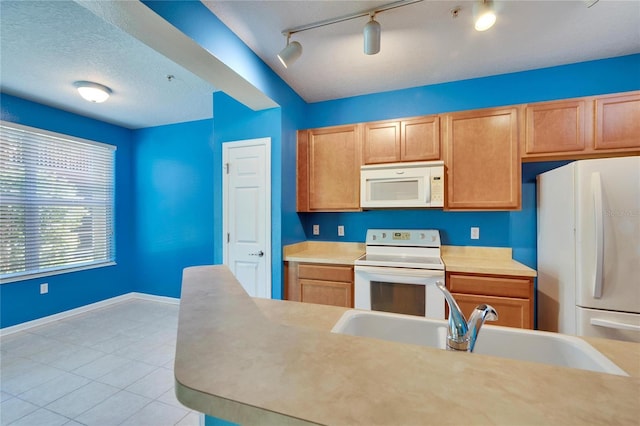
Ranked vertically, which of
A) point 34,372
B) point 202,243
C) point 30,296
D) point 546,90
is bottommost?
point 34,372

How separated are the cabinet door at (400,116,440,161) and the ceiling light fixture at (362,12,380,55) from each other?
925 mm

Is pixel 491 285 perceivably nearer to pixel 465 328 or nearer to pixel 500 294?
pixel 500 294

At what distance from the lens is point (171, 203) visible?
413cm

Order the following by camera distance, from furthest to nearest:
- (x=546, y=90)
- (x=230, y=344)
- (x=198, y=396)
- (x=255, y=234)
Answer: (x=255, y=234), (x=546, y=90), (x=230, y=344), (x=198, y=396)

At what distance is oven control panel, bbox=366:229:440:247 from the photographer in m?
2.68

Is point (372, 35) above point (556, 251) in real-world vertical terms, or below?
above

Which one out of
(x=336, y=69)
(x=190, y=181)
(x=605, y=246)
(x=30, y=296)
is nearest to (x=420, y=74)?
(x=336, y=69)

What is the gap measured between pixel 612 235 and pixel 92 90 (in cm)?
454

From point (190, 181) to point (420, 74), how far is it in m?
3.27

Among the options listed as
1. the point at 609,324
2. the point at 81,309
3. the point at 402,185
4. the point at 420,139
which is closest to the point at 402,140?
the point at 420,139

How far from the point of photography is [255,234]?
9.03 ft

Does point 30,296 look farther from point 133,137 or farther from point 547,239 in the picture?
point 547,239

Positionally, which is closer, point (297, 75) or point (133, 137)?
point (297, 75)

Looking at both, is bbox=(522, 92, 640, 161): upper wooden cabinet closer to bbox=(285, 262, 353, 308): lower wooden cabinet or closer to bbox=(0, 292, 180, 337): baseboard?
bbox=(285, 262, 353, 308): lower wooden cabinet
